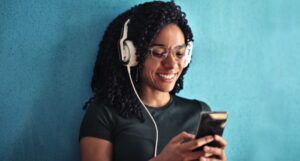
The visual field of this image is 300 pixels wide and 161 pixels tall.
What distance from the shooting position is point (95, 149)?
41.6 inches

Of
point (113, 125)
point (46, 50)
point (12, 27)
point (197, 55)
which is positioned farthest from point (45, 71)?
point (197, 55)

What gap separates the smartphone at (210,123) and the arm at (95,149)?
38 centimetres

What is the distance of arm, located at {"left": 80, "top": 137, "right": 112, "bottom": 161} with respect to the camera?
3.47 feet

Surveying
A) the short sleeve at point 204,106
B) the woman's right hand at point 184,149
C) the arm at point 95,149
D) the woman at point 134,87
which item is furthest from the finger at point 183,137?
the short sleeve at point 204,106

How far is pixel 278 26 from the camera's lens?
57.1 inches

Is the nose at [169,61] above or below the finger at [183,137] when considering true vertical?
above

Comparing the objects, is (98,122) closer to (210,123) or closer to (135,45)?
(135,45)

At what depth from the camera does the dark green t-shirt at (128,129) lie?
108 cm

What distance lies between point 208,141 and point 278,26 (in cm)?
87

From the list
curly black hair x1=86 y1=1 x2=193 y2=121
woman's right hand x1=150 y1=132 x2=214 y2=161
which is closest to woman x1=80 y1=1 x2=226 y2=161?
curly black hair x1=86 y1=1 x2=193 y2=121

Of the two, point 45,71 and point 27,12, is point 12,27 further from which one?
point 45,71

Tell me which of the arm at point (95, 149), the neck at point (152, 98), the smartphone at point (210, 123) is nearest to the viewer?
the smartphone at point (210, 123)

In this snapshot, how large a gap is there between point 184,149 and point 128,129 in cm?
30

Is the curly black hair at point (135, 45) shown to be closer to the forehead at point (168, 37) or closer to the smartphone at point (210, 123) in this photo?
the forehead at point (168, 37)
